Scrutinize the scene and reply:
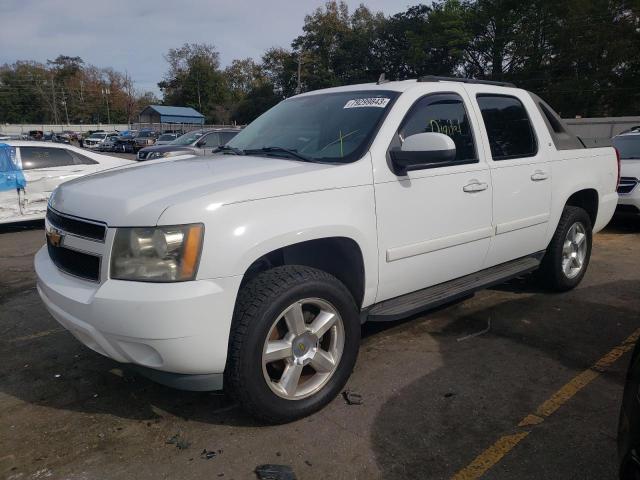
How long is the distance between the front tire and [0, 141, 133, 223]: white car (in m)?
6.37

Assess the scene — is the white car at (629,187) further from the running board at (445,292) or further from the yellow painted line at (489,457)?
the yellow painted line at (489,457)

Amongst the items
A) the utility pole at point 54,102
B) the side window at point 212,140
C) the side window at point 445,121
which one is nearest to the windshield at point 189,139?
the side window at point 212,140

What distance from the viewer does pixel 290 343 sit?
2770 millimetres

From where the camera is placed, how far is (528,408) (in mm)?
2969

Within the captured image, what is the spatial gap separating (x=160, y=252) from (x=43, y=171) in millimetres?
7755

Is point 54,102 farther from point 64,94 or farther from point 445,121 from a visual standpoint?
point 445,121

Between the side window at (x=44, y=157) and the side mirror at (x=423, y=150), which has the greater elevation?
the side window at (x=44, y=157)

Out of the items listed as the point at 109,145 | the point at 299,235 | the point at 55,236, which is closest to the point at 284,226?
the point at 299,235

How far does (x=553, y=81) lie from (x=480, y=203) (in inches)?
1798

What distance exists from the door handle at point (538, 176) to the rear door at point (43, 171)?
25.3 feet

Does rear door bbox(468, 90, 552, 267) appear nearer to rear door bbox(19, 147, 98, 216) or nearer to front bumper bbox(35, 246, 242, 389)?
front bumper bbox(35, 246, 242, 389)

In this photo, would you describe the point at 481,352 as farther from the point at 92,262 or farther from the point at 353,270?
the point at 92,262

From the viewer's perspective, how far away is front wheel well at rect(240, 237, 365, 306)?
2979mm

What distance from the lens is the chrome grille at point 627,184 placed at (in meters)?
8.05
